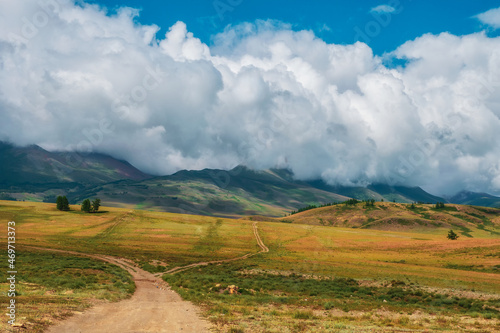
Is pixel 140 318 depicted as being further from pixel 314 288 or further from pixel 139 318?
pixel 314 288

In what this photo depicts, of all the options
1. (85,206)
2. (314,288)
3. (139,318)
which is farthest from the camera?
(85,206)

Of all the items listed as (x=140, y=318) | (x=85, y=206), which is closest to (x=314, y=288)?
(x=140, y=318)

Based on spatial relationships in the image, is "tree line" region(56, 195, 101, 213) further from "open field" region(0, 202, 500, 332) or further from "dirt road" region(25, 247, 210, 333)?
"dirt road" region(25, 247, 210, 333)

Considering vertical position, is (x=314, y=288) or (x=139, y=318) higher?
(x=139, y=318)

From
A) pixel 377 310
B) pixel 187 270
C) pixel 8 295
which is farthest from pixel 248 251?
pixel 8 295

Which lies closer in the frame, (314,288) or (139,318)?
(139,318)

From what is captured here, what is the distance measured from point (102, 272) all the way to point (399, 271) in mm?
52734

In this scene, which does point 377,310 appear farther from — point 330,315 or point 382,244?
point 382,244

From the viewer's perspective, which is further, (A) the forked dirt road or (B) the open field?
(B) the open field

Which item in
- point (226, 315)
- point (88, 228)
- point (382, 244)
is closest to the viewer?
point (226, 315)

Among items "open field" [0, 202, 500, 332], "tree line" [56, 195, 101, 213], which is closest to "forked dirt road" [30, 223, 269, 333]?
"open field" [0, 202, 500, 332]

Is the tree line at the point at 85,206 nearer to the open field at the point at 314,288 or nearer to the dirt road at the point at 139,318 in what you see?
the open field at the point at 314,288

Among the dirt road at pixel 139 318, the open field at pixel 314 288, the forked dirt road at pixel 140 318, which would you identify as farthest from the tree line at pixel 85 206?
the dirt road at pixel 139 318

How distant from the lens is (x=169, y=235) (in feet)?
380
